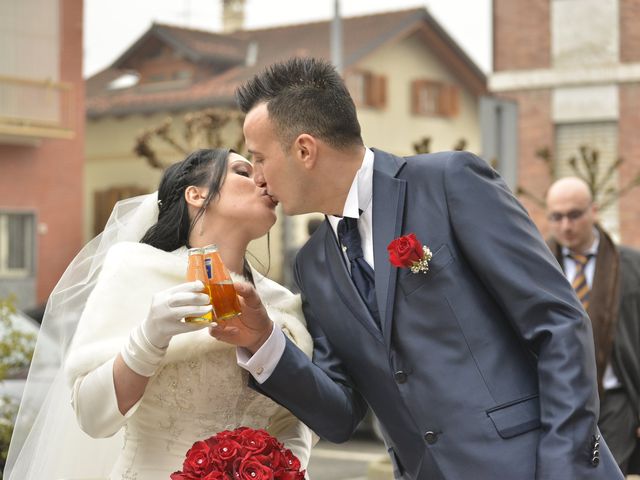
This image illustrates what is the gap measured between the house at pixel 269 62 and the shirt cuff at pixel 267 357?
2997 centimetres

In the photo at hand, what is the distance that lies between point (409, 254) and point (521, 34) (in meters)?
22.0

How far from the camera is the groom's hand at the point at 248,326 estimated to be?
11.9ft

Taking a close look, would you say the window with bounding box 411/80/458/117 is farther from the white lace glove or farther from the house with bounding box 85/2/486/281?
the white lace glove

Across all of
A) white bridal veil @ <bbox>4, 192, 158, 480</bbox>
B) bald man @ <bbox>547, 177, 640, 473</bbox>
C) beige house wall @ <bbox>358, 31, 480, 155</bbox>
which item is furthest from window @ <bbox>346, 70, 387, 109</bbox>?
white bridal veil @ <bbox>4, 192, 158, 480</bbox>

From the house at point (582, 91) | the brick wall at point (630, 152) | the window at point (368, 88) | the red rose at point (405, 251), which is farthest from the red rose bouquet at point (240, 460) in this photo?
the window at point (368, 88)

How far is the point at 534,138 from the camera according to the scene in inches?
964

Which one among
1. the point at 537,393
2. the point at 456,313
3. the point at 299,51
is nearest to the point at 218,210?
the point at 456,313

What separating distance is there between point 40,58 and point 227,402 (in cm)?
2260

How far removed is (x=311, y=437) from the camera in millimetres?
4285

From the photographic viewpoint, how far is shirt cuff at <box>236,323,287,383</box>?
3.69m

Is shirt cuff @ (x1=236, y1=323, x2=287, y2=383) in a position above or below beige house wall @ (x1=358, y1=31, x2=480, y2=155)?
below

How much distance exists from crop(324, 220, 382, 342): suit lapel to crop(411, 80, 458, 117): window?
113ft

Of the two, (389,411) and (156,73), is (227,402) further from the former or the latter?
(156,73)

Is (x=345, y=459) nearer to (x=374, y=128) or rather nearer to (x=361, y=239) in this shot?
(x=361, y=239)
